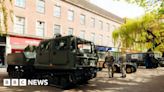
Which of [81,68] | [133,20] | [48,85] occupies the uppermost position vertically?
[133,20]

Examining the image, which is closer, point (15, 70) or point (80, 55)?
point (80, 55)

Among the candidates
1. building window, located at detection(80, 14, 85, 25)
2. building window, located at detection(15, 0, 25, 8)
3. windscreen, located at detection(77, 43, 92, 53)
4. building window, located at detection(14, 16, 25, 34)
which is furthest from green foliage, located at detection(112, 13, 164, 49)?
windscreen, located at detection(77, 43, 92, 53)

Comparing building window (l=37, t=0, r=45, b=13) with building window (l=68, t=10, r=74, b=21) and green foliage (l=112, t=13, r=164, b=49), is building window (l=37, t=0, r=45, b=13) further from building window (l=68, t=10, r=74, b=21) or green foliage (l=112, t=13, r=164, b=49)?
green foliage (l=112, t=13, r=164, b=49)

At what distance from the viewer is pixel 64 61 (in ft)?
34.7

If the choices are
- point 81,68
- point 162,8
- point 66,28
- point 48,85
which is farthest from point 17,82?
point 66,28

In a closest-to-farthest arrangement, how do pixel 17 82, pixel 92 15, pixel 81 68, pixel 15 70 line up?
1. pixel 81 68
2. pixel 17 82
3. pixel 15 70
4. pixel 92 15

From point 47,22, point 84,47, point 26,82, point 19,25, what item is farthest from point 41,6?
point 84,47

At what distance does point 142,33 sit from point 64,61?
2038 centimetres

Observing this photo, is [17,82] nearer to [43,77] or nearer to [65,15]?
[43,77]

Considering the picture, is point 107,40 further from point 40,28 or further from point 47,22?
point 40,28

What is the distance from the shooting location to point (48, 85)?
11773 millimetres

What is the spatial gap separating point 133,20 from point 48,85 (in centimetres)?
2176

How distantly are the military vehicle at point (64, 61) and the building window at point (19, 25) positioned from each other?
1262cm

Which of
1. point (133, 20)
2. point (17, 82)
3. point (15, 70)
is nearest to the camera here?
point (17, 82)
